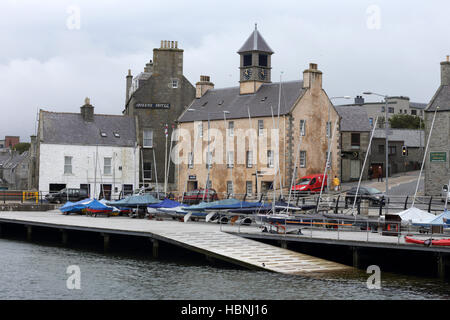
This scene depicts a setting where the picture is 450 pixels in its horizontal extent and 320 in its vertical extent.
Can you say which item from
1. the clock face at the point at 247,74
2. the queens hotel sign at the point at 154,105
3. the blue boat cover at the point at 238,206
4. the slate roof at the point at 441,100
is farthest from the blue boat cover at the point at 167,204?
the queens hotel sign at the point at 154,105

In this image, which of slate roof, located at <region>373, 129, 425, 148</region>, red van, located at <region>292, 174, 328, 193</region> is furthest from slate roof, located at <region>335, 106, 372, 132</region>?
red van, located at <region>292, 174, 328, 193</region>

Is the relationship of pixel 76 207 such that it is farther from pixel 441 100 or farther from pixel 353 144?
pixel 353 144

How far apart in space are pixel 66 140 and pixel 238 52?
20993 mm

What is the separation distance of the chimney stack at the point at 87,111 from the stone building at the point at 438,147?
119 feet

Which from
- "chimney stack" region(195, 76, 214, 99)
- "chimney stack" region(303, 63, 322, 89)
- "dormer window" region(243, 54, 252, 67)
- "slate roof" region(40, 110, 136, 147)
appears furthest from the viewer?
"chimney stack" region(195, 76, 214, 99)

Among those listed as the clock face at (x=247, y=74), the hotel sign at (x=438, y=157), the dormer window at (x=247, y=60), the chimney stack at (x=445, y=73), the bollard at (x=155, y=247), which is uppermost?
the dormer window at (x=247, y=60)

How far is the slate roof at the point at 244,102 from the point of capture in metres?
69.0

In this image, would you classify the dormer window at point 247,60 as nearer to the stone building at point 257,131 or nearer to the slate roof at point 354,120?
the stone building at point 257,131

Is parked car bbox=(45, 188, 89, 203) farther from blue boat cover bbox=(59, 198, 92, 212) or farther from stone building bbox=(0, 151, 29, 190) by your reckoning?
stone building bbox=(0, 151, 29, 190)

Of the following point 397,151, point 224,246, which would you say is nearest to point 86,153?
point 397,151

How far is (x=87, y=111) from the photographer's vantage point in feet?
250

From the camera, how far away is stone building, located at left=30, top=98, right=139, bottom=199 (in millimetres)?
71938

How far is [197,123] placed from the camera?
7462 cm
